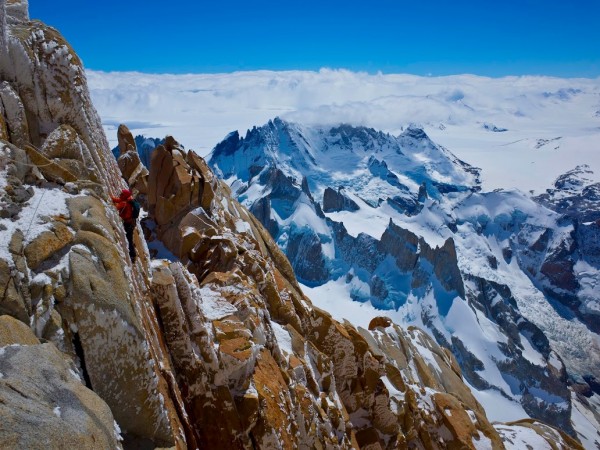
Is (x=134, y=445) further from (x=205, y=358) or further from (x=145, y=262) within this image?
(x=145, y=262)

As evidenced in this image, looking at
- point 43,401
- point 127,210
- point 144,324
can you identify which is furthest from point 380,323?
point 43,401

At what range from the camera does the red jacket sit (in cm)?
2234

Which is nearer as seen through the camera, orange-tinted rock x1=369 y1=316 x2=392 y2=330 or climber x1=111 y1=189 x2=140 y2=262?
climber x1=111 y1=189 x2=140 y2=262

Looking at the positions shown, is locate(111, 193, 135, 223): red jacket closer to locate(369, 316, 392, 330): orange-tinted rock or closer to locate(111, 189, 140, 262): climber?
locate(111, 189, 140, 262): climber

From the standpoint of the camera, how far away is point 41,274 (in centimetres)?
1415

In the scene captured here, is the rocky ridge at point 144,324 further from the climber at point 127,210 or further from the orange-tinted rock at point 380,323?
the orange-tinted rock at point 380,323

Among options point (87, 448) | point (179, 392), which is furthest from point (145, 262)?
point (87, 448)

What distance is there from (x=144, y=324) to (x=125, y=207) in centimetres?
755

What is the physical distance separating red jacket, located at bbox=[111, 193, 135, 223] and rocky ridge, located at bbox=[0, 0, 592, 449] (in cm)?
160

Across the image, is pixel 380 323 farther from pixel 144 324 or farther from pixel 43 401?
pixel 43 401

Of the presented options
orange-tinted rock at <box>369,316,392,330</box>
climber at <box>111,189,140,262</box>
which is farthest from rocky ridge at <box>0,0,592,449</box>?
orange-tinted rock at <box>369,316,392,330</box>

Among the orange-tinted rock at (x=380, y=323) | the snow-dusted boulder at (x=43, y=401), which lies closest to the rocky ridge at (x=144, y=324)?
the snow-dusted boulder at (x=43, y=401)

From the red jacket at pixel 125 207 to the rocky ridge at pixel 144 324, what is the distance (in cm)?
160

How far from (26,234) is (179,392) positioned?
367 inches
